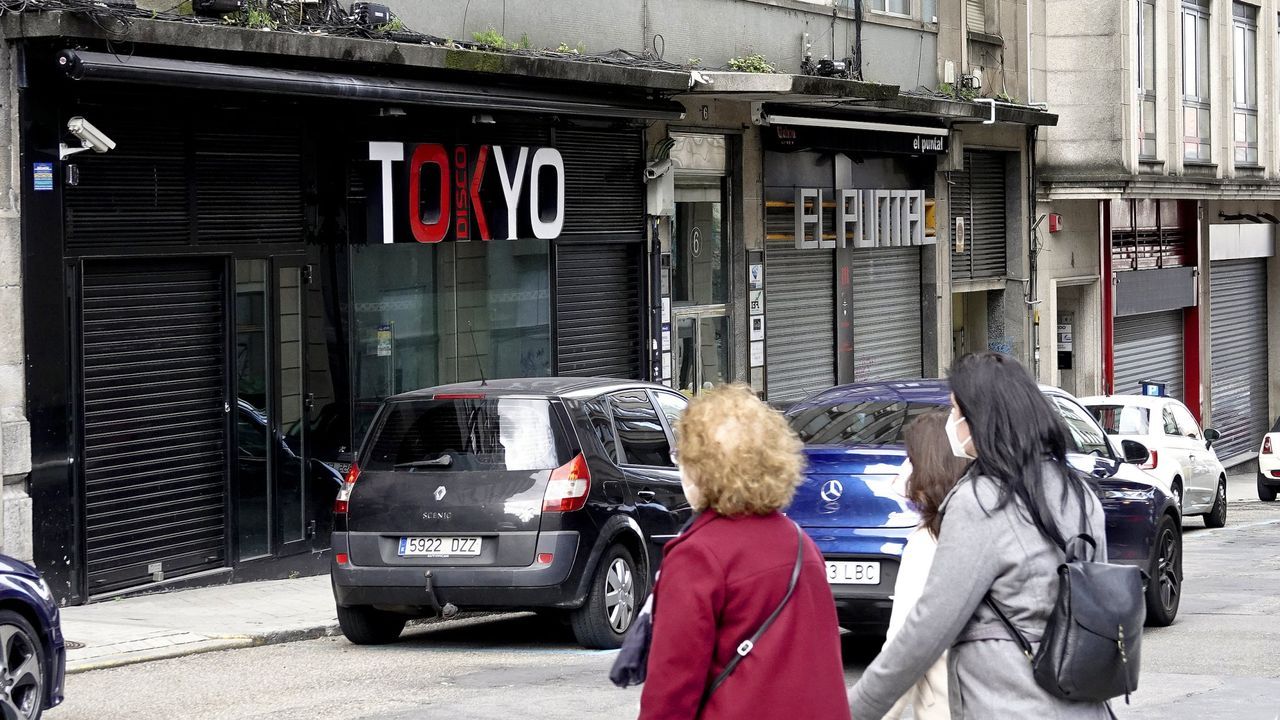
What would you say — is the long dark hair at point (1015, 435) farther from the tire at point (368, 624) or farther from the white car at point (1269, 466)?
the white car at point (1269, 466)

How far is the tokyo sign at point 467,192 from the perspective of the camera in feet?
50.4

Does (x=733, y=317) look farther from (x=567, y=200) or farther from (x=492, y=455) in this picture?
(x=492, y=455)

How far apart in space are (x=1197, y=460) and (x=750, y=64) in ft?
23.4

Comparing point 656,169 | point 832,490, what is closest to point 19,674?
point 832,490

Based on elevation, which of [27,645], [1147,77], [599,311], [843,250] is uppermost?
[1147,77]

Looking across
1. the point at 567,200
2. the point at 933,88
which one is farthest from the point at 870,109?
the point at 567,200

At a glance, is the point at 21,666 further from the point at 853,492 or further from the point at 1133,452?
the point at 1133,452

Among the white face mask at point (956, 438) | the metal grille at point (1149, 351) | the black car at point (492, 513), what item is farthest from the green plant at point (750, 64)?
the white face mask at point (956, 438)

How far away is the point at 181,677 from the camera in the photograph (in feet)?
31.8

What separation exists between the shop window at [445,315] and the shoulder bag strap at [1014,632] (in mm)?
11624

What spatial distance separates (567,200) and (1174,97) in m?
15.6

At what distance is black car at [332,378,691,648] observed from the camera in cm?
1003

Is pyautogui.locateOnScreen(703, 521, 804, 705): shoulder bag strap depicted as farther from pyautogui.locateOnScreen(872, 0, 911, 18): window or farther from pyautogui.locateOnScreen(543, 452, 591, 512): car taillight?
pyautogui.locateOnScreen(872, 0, 911, 18): window

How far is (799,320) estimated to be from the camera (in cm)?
2205
